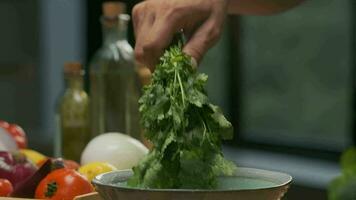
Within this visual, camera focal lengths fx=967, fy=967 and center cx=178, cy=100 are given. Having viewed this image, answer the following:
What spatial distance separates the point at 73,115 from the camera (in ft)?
6.18

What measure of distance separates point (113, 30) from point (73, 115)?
0.60 ft

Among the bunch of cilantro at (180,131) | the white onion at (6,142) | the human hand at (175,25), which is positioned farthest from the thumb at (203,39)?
the white onion at (6,142)

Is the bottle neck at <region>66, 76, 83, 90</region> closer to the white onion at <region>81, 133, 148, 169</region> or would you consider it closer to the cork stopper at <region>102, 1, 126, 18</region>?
the cork stopper at <region>102, 1, 126, 18</region>

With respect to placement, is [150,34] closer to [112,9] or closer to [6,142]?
[6,142]

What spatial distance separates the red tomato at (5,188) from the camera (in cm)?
134

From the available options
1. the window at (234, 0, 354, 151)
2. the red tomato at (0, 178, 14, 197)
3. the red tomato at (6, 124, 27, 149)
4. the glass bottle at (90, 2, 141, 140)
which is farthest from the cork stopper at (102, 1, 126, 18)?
the window at (234, 0, 354, 151)

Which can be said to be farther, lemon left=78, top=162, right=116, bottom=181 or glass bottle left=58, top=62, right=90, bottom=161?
glass bottle left=58, top=62, right=90, bottom=161

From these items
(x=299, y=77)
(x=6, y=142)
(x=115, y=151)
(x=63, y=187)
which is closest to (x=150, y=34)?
(x=63, y=187)

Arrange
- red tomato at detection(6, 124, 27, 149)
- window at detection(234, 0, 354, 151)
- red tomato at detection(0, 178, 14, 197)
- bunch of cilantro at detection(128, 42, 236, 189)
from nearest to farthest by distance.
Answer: bunch of cilantro at detection(128, 42, 236, 189), red tomato at detection(0, 178, 14, 197), red tomato at detection(6, 124, 27, 149), window at detection(234, 0, 354, 151)

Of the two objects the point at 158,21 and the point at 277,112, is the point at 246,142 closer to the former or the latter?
the point at 277,112

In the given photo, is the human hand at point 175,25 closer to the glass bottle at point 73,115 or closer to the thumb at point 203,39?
the thumb at point 203,39

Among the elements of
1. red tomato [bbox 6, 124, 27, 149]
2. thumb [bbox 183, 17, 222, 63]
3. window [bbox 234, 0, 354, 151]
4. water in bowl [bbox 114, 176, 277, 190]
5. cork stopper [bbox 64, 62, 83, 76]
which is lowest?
window [bbox 234, 0, 354, 151]

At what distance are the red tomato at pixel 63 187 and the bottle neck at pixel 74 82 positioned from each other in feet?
1.80

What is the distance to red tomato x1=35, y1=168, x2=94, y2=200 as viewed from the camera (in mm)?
1312
